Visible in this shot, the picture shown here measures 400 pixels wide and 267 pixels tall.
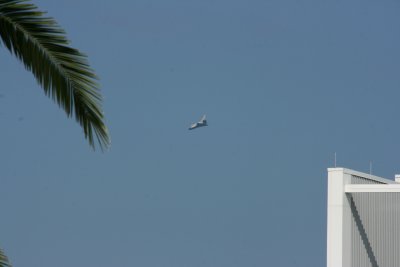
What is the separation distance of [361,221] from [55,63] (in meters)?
14.4

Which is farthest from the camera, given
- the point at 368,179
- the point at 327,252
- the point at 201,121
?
the point at 201,121

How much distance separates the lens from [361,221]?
19.1 m

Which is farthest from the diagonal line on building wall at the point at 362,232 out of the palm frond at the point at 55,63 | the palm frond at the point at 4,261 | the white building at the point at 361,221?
the palm frond at the point at 4,261

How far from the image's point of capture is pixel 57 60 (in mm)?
5793

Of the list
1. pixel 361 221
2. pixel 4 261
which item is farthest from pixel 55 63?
pixel 361 221

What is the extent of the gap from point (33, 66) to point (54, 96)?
0.25m

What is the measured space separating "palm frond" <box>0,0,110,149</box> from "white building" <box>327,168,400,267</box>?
42.5 ft

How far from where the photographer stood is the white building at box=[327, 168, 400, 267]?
18391 mm

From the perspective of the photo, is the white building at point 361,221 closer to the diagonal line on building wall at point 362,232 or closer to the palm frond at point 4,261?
the diagonal line on building wall at point 362,232

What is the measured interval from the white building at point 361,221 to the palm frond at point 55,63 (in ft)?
42.5

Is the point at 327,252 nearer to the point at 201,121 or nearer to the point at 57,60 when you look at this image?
the point at 57,60

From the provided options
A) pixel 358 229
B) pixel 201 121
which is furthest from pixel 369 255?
pixel 201 121

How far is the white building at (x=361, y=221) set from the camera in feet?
60.3

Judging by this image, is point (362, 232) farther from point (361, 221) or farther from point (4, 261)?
point (4, 261)
